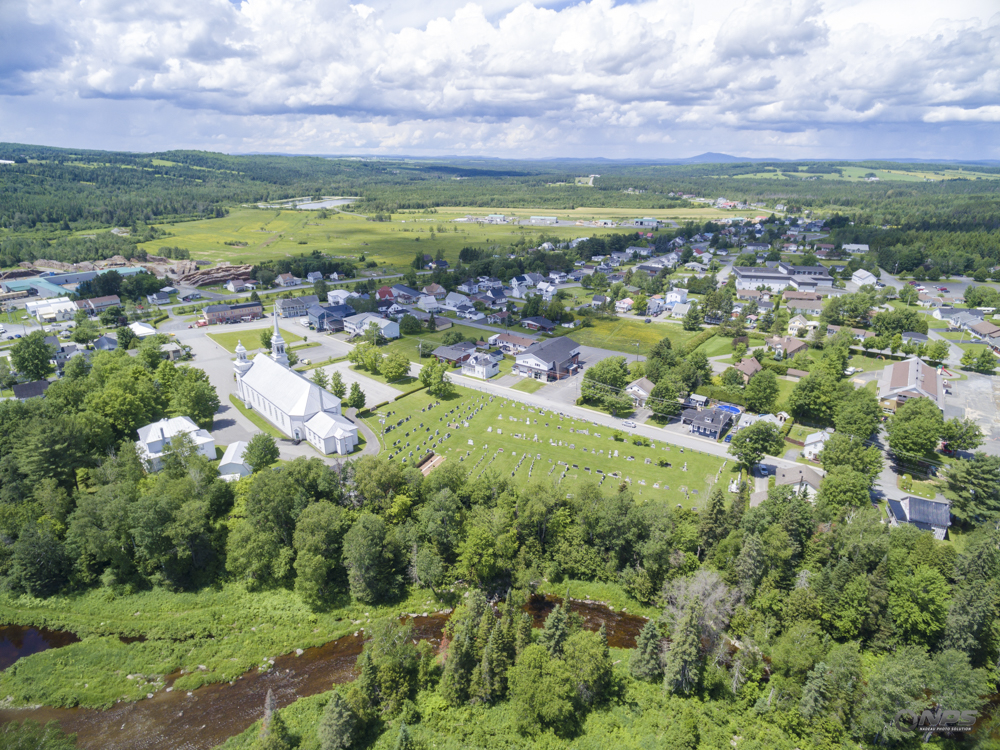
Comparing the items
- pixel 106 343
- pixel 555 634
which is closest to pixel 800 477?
pixel 555 634

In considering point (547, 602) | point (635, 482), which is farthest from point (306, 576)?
point (635, 482)

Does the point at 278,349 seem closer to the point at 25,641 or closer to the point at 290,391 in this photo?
the point at 290,391

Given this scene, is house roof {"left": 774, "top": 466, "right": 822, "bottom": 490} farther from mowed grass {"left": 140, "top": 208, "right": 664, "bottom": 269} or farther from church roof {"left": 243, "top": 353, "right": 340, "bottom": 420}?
mowed grass {"left": 140, "top": 208, "right": 664, "bottom": 269}

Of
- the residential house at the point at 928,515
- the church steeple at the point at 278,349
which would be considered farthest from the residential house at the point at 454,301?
the residential house at the point at 928,515

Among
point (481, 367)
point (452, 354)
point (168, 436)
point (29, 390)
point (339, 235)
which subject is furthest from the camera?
point (339, 235)

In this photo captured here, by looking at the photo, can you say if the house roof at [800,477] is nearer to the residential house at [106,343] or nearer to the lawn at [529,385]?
the lawn at [529,385]

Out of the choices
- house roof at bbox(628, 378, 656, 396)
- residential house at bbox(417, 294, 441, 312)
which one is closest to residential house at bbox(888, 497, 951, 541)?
house roof at bbox(628, 378, 656, 396)
